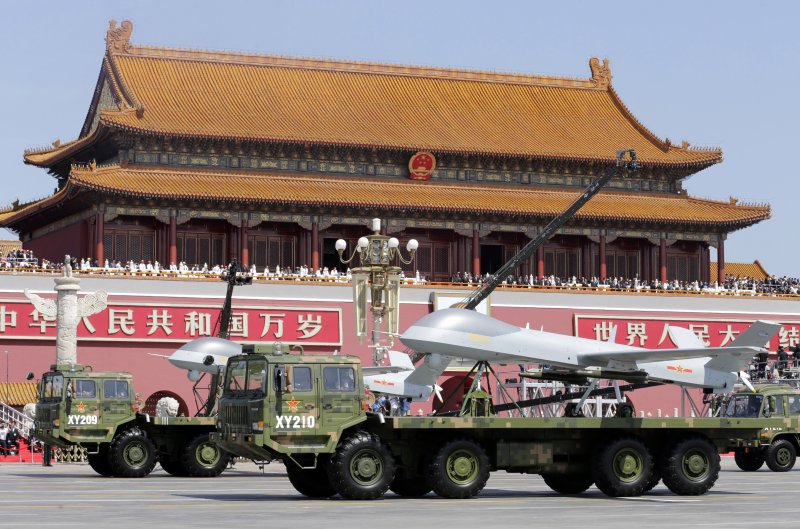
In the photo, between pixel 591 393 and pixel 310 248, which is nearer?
pixel 591 393

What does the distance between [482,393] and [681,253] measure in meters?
50.3

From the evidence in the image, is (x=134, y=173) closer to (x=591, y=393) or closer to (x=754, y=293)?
(x=754, y=293)

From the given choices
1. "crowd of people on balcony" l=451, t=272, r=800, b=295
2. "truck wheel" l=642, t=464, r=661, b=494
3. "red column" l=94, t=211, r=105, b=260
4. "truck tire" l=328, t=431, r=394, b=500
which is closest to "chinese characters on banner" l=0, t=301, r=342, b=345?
"red column" l=94, t=211, r=105, b=260

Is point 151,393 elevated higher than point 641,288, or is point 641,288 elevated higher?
point 641,288

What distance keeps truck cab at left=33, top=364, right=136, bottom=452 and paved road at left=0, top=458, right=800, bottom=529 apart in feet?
8.83

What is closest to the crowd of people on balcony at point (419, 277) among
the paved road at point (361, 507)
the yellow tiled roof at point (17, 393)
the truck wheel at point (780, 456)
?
the yellow tiled roof at point (17, 393)

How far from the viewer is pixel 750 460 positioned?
1724 inches

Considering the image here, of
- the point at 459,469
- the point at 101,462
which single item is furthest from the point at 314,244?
the point at 459,469

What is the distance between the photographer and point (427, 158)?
75.8 metres

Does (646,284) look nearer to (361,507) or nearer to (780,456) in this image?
(780,456)

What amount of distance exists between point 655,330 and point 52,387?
125ft

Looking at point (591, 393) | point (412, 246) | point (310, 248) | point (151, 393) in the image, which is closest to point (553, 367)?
point (591, 393)

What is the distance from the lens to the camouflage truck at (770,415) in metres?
42.9

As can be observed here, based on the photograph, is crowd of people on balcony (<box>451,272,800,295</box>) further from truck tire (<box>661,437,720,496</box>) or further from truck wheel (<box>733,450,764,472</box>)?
truck tire (<box>661,437,720,496</box>)
